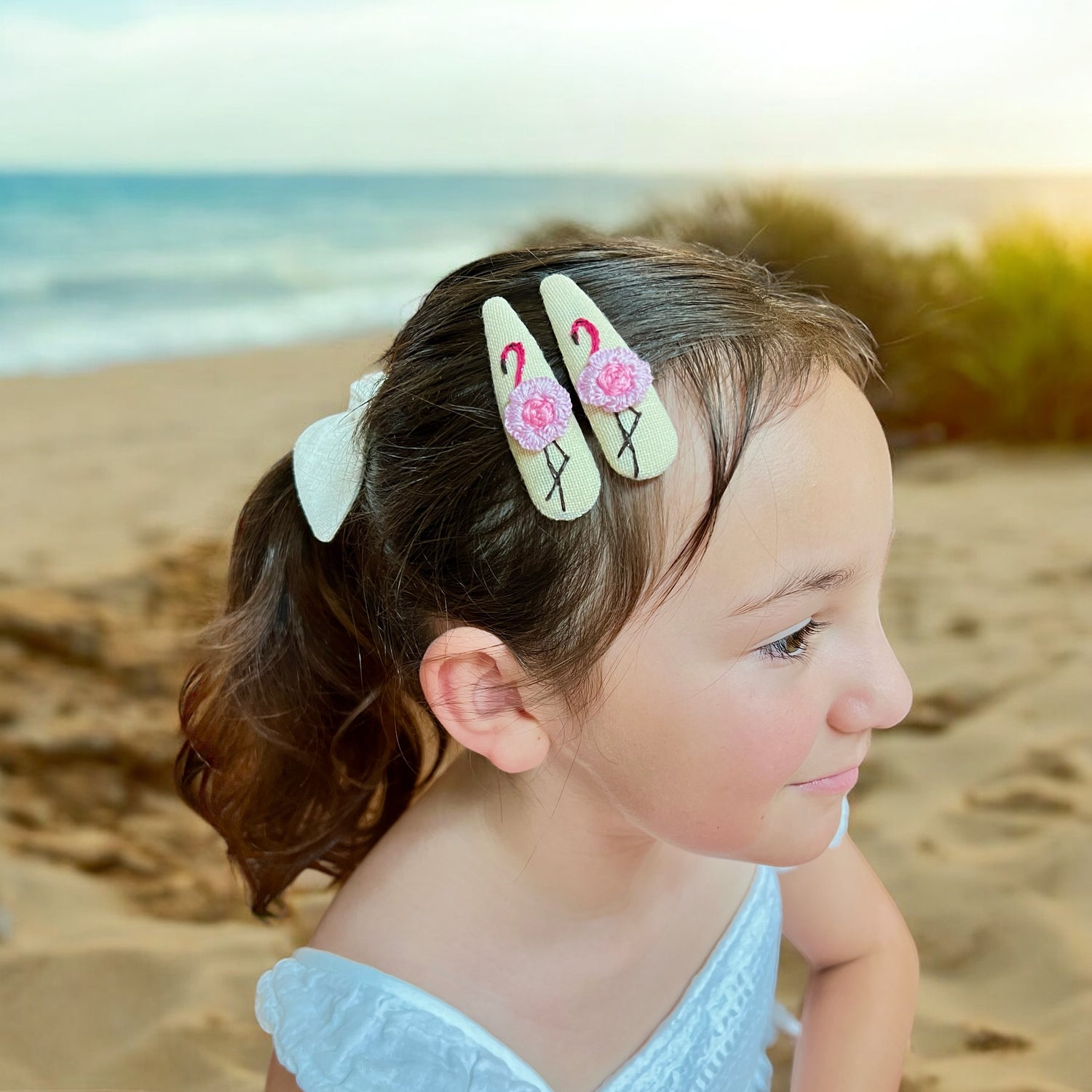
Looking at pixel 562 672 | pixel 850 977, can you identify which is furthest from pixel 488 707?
pixel 850 977

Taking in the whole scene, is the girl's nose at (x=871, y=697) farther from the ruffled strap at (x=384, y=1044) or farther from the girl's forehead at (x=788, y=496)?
the ruffled strap at (x=384, y=1044)

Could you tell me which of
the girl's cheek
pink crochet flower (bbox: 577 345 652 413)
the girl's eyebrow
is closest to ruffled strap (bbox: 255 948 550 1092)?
the girl's cheek

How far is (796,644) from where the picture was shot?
40.3 inches

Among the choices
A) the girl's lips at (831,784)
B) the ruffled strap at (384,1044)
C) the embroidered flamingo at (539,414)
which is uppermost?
the embroidered flamingo at (539,414)

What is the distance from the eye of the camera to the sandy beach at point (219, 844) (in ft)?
5.59

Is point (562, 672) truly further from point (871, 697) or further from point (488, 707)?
point (871, 697)

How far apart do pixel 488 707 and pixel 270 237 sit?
54.2 ft

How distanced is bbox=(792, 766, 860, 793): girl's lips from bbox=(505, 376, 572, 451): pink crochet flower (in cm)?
38

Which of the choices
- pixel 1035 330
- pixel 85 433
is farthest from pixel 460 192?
pixel 1035 330

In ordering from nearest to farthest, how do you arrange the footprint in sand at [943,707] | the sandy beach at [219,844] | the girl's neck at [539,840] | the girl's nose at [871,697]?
1. the girl's nose at [871,697]
2. the girl's neck at [539,840]
3. the sandy beach at [219,844]
4. the footprint in sand at [943,707]

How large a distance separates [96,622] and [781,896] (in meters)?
2.13

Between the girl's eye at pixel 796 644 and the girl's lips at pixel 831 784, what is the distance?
0.12m

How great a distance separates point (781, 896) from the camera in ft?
4.93

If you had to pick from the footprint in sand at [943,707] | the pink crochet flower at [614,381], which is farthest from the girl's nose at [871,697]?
the footprint in sand at [943,707]
